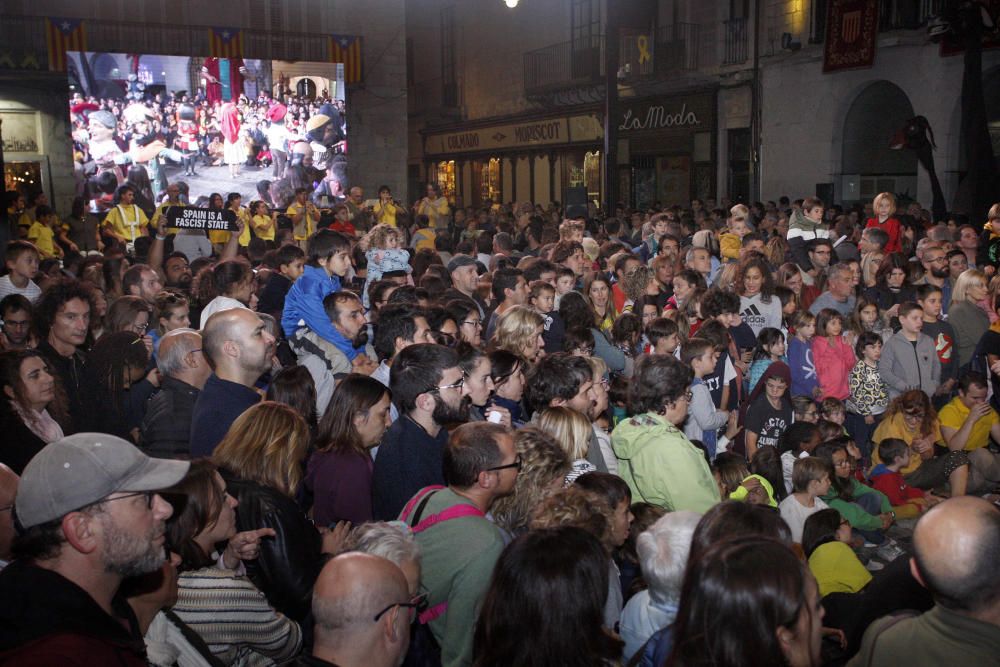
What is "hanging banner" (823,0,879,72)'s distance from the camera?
17.3m

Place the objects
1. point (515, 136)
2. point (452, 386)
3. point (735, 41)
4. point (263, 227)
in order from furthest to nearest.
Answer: point (515, 136) < point (735, 41) < point (263, 227) < point (452, 386)

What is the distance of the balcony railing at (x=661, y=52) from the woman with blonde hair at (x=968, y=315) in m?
14.9

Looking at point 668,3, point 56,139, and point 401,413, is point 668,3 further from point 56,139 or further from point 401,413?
point 401,413

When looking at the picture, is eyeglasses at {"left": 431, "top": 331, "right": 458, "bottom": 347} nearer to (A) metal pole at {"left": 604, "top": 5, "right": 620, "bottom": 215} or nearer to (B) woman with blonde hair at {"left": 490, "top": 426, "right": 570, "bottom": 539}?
(B) woman with blonde hair at {"left": 490, "top": 426, "right": 570, "bottom": 539}

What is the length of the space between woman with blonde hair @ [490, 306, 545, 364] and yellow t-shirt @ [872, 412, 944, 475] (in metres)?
3.40

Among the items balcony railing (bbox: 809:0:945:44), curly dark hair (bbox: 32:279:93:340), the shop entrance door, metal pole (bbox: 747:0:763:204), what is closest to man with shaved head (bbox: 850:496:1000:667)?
curly dark hair (bbox: 32:279:93:340)

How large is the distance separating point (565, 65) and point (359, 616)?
26560mm

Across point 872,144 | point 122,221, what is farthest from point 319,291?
point 872,144

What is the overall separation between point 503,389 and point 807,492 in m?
2.18

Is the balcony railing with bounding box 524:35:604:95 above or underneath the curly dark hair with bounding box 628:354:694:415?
above

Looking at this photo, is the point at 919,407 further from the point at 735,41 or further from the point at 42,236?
the point at 735,41

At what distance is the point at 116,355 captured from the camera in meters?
5.29

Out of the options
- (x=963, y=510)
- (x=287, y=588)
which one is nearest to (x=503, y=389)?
(x=287, y=588)

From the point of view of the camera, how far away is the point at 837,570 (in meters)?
4.59
